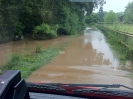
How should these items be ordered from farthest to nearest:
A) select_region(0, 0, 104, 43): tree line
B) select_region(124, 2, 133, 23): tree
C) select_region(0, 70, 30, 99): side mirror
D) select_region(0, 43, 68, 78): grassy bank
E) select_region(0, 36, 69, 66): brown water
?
select_region(0, 0, 104, 43): tree line < select_region(124, 2, 133, 23): tree < select_region(0, 36, 69, 66): brown water < select_region(0, 43, 68, 78): grassy bank < select_region(0, 70, 30, 99): side mirror

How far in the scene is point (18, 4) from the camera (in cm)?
1402

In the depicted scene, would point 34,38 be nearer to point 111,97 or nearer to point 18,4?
point 18,4

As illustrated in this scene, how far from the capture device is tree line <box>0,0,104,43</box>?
13.5 m

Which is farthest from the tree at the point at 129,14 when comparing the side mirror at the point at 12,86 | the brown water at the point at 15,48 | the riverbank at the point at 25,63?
the side mirror at the point at 12,86

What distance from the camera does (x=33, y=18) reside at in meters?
16.0

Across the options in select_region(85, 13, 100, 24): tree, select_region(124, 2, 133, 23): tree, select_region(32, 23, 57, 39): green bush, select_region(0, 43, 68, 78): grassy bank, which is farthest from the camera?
select_region(85, 13, 100, 24): tree

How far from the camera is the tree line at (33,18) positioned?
13508 millimetres

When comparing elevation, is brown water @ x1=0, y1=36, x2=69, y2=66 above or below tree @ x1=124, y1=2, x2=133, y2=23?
below

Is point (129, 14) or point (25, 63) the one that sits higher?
point (129, 14)

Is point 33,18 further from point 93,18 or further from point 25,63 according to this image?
point 93,18

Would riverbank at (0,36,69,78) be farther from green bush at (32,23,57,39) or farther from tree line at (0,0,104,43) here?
green bush at (32,23,57,39)

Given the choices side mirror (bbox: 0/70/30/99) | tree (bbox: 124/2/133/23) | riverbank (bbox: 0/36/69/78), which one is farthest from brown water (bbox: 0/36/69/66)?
side mirror (bbox: 0/70/30/99)

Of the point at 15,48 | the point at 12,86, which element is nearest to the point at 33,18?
the point at 15,48

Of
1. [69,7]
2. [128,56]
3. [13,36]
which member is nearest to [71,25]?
[69,7]
